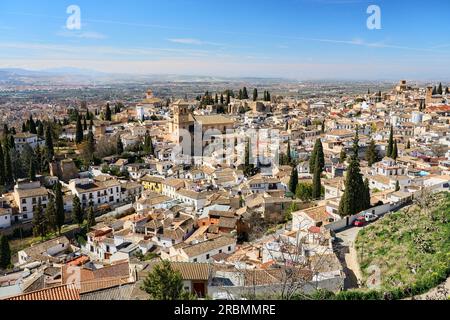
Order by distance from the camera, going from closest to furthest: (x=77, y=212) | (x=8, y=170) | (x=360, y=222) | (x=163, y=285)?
(x=163, y=285) < (x=360, y=222) < (x=77, y=212) < (x=8, y=170)

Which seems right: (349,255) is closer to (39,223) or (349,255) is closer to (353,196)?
(353,196)

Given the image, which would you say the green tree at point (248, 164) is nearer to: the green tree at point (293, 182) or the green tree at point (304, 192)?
the green tree at point (293, 182)

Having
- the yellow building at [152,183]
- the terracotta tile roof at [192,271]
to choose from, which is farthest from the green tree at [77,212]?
the terracotta tile roof at [192,271]

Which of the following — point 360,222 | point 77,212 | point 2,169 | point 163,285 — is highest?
point 163,285

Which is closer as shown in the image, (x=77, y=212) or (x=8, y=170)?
(x=77, y=212)

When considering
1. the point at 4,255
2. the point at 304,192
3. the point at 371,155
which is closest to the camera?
the point at 4,255

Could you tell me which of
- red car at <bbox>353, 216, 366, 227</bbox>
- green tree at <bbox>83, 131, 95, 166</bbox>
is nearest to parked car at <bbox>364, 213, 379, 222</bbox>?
red car at <bbox>353, 216, 366, 227</bbox>

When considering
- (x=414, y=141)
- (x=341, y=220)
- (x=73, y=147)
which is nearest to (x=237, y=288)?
(x=341, y=220)

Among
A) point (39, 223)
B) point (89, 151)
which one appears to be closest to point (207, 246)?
point (39, 223)

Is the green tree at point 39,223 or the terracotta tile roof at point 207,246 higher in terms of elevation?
the terracotta tile roof at point 207,246
